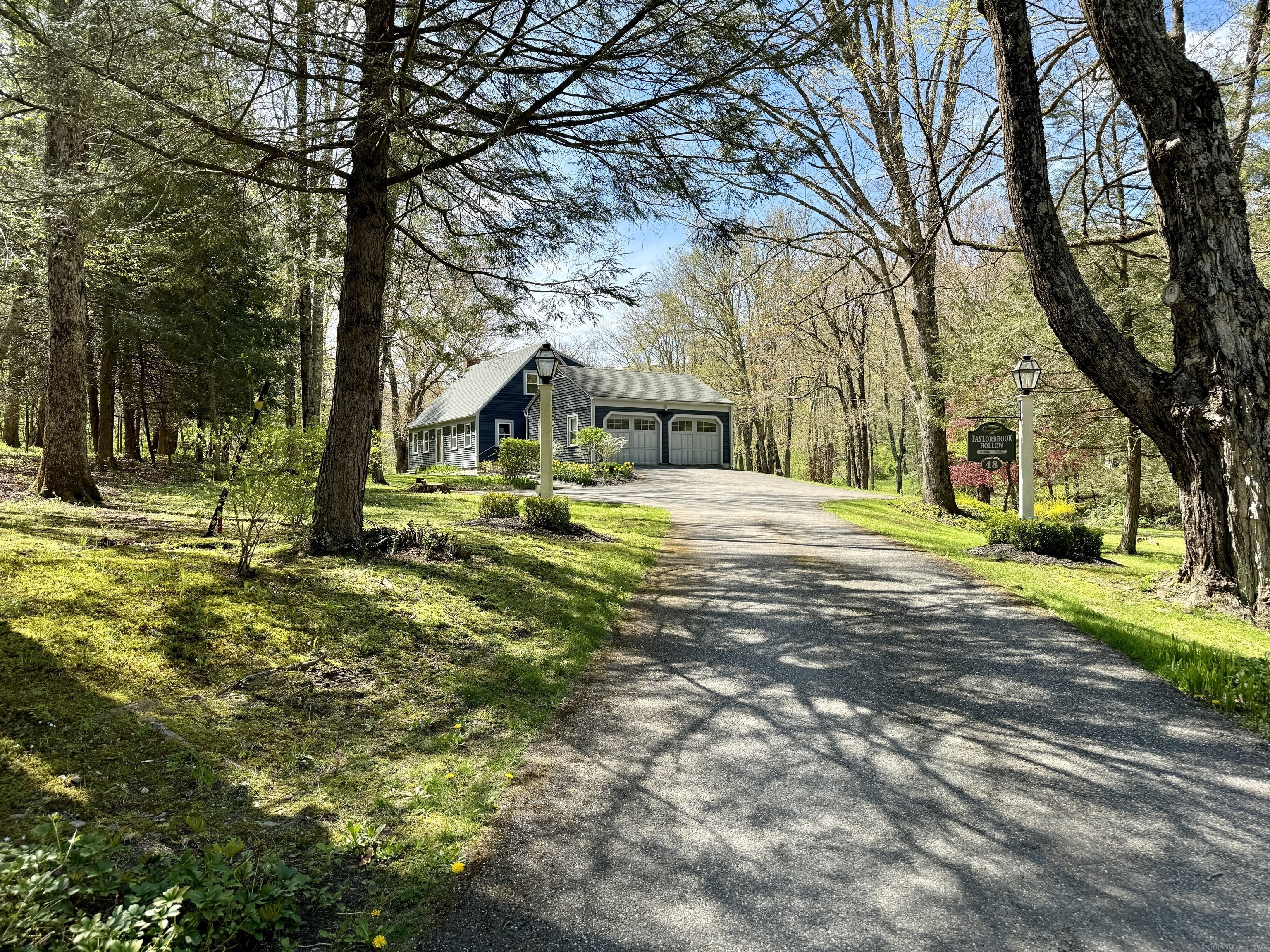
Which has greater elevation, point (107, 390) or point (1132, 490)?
point (107, 390)

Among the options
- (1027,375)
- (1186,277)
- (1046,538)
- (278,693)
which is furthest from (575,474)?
(278,693)

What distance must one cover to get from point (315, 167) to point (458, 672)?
4.61 metres

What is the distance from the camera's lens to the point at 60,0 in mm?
6211

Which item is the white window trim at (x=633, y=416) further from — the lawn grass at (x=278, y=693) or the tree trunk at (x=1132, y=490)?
the lawn grass at (x=278, y=693)

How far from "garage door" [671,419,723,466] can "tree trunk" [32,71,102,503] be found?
22526 millimetres

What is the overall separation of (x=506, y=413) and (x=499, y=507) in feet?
64.4

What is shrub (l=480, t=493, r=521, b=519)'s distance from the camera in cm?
998

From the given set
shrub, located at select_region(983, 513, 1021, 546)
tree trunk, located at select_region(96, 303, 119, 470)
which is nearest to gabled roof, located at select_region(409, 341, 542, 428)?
tree trunk, located at select_region(96, 303, 119, 470)

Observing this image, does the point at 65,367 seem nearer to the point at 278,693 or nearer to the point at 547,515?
the point at 547,515

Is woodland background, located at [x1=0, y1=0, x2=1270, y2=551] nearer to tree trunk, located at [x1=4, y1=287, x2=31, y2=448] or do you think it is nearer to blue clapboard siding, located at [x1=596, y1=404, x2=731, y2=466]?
tree trunk, located at [x1=4, y1=287, x2=31, y2=448]

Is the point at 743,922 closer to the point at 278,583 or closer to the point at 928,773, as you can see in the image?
the point at 928,773

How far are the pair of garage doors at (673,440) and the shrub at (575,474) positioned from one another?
7420 millimetres

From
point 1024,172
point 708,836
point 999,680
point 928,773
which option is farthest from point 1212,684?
point 1024,172

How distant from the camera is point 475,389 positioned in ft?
105
